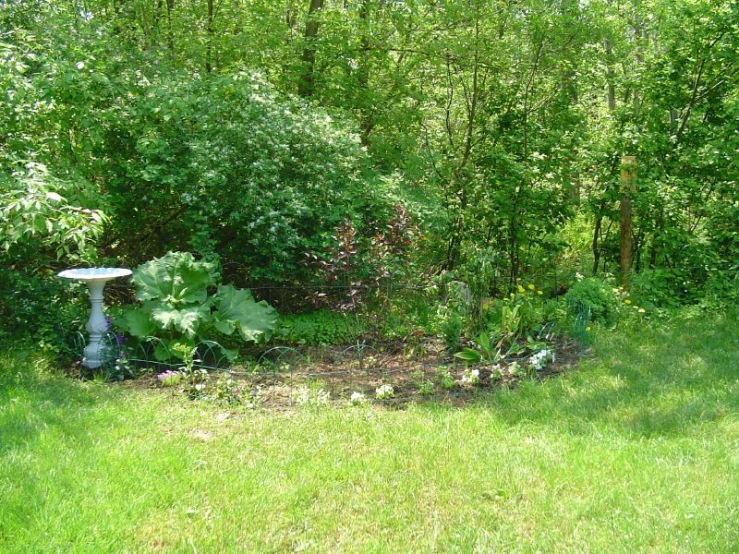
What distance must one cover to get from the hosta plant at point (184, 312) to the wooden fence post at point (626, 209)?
4.26 m

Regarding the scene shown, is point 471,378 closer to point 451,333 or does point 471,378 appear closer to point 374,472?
point 451,333

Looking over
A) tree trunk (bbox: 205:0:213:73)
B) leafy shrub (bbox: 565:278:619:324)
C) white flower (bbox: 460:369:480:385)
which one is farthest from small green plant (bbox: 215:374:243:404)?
tree trunk (bbox: 205:0:213:73)

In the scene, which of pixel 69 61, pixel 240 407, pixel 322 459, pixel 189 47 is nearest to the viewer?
pixel 322 459

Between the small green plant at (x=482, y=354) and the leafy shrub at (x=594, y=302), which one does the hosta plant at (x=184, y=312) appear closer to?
the small green plant at (x=482, y=354)

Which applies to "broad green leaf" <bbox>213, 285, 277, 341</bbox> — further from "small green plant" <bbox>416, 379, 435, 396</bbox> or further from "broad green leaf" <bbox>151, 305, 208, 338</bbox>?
"small green plant" <bbox>416, 379, 435, 396</bbox>

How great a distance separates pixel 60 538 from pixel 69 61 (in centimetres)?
463

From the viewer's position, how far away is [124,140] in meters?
6.63

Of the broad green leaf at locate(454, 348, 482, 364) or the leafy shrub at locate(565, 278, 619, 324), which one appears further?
the leafy shrub at locate(565, 278, 619, 324)

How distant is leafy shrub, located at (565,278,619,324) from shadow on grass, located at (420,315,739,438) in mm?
481

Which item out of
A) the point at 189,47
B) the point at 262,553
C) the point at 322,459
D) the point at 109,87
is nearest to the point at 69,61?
the point at 109,87

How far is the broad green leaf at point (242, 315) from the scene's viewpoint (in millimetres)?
5590

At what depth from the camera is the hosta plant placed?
528 centimetres

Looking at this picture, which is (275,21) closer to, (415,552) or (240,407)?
(240,407)

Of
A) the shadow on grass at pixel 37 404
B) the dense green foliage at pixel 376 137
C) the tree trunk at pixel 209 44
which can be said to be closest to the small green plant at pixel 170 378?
the shadow on grass at pixel 37 404
